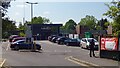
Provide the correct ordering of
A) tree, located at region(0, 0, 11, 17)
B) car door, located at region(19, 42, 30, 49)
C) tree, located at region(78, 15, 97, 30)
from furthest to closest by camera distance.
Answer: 1. tree, located at region(78, 15, 97, 30)
2. car door, located at region(19, 42, 30, 49)
3. tree, located at region(0, 0, 11, 17)

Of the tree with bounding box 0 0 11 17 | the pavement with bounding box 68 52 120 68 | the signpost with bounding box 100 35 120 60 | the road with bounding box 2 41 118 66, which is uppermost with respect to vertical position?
the tree with bounding box 0 0 11 17

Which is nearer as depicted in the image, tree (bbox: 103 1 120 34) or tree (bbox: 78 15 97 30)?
tree (bbox: 103 1 120 34)

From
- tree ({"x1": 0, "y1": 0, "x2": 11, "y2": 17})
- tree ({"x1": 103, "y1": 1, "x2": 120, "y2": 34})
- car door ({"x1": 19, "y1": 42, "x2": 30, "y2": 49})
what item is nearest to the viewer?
tree ({"x1": 0, "y1": 0, "x2": 11, "y2": 17})

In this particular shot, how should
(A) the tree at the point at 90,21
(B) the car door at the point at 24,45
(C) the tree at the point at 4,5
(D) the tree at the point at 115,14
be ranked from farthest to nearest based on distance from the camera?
(A) the tree at the point at 90,21 → (B) the car door at the point at 24,45 → (D) the tree at the point at 115,14 → (C) the tree at the point at 4,5

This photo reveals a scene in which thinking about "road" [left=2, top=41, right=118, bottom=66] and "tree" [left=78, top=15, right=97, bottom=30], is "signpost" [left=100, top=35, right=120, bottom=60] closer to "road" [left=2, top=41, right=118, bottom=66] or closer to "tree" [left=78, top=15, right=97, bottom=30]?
"road" [left=2, top=41, right=118, bottom=66]

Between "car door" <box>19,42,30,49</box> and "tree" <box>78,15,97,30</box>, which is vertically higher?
"tree" <box>78,15,97,30</box>

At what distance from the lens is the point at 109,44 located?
26969mm

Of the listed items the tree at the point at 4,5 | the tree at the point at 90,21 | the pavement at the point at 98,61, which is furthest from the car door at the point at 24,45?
the tree at the point at 90,21

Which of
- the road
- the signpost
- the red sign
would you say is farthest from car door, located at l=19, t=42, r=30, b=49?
the red sign

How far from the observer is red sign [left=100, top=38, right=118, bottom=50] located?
2583 cm

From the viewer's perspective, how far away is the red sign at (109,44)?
25.8m

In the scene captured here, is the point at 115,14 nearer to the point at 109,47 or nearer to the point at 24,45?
the point at 109,47

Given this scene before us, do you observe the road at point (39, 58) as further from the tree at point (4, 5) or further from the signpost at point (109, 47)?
the tree at point (4, 5)

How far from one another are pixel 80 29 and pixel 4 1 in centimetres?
9124
